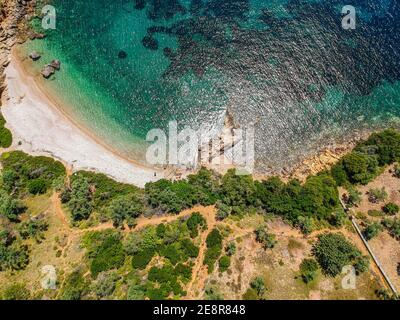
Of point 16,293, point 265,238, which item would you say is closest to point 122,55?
point 265,238

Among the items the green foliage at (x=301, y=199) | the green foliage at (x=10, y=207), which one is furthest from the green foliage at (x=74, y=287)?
the green foliage at (x=301, y=199)

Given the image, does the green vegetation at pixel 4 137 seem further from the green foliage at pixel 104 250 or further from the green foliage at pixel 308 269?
the green foliage at pixel 308 269

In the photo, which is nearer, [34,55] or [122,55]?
[34,55]

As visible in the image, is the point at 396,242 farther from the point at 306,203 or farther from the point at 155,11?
the point at 155,11

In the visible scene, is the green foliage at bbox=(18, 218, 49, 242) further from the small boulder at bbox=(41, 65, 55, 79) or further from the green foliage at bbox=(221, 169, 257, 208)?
the green foliage at bbox=(221, 169, 257, 208)

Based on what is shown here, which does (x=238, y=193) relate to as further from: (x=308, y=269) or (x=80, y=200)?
(x=80, y=200)

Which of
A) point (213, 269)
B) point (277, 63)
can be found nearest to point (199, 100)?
point (277, 63)

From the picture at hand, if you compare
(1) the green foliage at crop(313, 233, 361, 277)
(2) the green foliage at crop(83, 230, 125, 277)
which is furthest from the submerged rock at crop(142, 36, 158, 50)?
(1) the green foliage at crop(313, 233, 361, 277)
